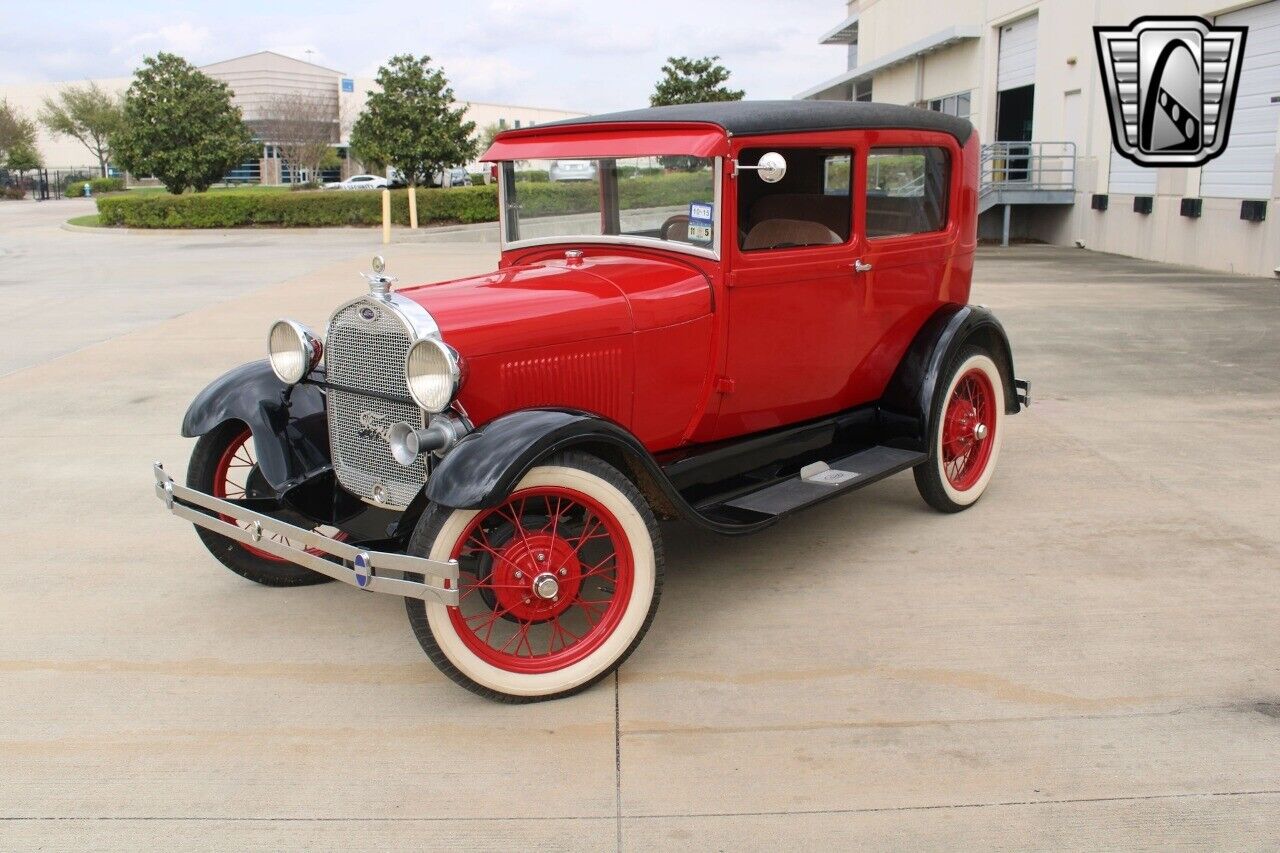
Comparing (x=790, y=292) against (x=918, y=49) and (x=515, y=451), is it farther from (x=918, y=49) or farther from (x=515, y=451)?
(x=918, y=49)

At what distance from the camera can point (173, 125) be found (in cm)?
2766

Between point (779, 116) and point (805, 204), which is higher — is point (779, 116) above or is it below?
above

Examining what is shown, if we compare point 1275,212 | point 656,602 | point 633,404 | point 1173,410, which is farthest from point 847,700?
point 1275,212

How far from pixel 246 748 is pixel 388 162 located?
27903mm

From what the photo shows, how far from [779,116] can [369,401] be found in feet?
5.84

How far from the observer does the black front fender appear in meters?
3.79

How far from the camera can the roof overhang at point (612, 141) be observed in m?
3.78

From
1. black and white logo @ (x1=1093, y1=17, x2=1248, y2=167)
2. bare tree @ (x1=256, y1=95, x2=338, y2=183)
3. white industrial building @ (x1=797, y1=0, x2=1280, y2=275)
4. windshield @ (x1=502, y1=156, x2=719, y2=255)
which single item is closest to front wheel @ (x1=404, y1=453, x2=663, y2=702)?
windshield @ (x1=502, y1=156, x2=719, y2=255)

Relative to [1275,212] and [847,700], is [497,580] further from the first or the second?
[1275,212]

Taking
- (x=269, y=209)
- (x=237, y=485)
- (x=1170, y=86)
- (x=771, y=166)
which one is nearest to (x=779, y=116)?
(x=771, y=166)

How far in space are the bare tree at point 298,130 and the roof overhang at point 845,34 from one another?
25355mm

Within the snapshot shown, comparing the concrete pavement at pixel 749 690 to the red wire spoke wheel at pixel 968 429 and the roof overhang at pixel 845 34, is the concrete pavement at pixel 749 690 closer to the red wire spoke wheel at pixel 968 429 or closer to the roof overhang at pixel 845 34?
the red wire spoke wheel at pixel 968 429

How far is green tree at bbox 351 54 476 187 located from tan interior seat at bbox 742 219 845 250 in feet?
84.6

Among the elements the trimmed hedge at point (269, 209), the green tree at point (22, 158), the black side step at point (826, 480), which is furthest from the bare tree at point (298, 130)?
the black side step at point (826, 480)
